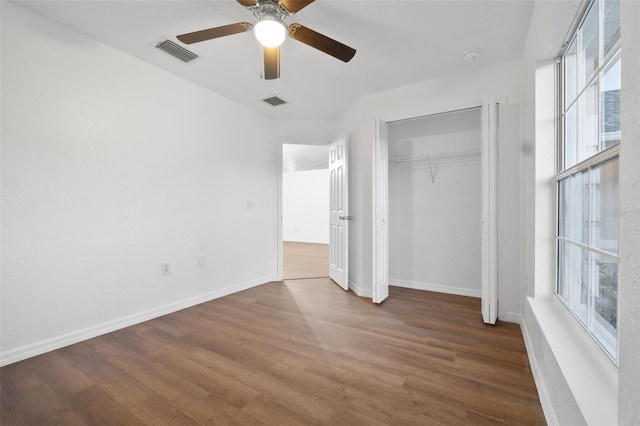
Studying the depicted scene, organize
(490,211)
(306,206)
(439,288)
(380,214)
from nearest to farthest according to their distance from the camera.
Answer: (490,211), (380,214), (439,288), (306,206)

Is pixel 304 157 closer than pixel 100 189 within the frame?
No

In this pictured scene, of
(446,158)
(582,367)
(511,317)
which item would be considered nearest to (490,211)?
(511,317)

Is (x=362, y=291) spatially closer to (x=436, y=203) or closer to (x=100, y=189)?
(x=436, y=203)

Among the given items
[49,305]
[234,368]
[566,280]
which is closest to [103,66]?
[49,305]

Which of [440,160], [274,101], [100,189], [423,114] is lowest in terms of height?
[100,189]

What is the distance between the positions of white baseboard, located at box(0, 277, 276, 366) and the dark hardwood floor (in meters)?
0.07

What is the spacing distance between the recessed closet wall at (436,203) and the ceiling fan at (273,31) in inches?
81.9

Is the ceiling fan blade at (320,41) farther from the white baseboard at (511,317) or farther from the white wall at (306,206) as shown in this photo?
the white wall at (306,206)

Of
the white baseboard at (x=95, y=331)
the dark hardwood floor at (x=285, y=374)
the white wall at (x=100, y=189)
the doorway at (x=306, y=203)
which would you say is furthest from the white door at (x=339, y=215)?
the doorway at (x=306, y=203)

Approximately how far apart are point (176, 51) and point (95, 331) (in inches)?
98.6

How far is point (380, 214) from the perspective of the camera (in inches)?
125

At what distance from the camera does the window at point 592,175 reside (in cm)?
105

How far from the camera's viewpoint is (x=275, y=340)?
7.47 ft

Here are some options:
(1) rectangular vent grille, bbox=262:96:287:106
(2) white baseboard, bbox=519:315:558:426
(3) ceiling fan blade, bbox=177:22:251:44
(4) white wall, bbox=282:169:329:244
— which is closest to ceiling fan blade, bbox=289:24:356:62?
(3) ceiling fan blade, bbox=177:22:251:44
